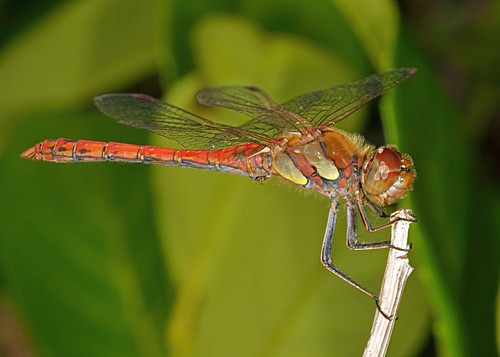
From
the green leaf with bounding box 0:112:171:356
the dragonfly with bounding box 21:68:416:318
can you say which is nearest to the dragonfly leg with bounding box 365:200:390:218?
the dragonfly with bounding box 21:68:416:318

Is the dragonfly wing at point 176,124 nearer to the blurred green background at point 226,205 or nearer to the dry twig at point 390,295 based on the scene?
the blurred green background at point 226,205

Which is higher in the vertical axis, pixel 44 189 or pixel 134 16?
pixel 134 16

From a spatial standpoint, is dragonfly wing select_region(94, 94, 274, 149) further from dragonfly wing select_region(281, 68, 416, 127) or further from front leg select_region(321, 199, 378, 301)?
front leg select_region(321, 199, 378, 301)

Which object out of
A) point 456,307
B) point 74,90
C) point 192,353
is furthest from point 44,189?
point 456,307

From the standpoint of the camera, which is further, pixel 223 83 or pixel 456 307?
pixel 223 83

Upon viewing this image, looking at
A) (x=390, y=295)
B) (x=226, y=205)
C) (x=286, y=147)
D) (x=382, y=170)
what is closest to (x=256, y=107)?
(x=286, y=147)

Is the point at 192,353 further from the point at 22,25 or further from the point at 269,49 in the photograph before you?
the point at 22,25

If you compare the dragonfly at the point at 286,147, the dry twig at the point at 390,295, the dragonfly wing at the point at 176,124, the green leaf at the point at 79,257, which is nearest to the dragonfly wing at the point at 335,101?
the dragonfly at the point at 286,147

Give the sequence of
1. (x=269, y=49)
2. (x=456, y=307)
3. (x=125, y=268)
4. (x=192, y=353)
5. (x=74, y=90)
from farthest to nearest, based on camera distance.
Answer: (x=74, y=90) → (x=125, y=268) → (x=269, y=49) → (x=192, y=353) → (x=456, y=307)
